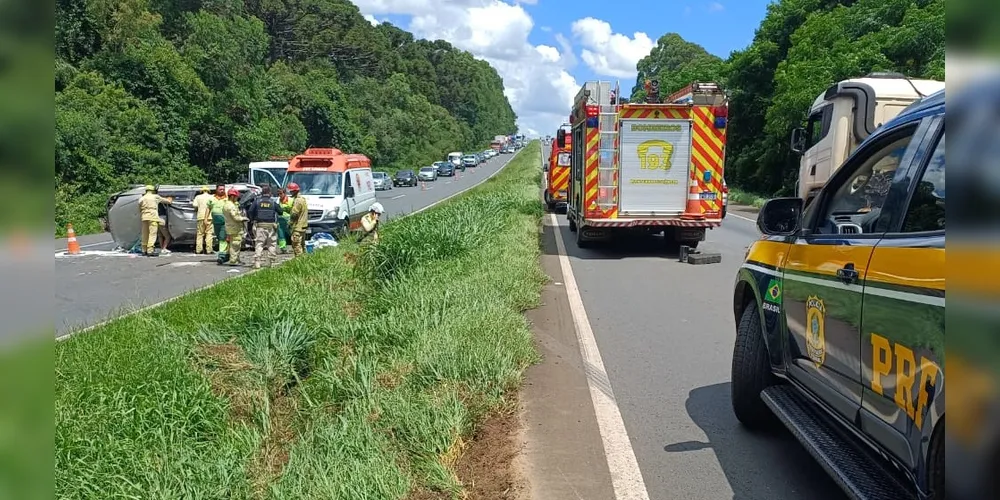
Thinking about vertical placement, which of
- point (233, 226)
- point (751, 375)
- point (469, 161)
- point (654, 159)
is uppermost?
point (469, 161)

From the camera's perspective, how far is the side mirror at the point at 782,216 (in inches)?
162

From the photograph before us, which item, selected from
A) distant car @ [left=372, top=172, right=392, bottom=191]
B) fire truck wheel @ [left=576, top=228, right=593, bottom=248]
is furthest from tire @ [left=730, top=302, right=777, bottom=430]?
distant car @ [left=372, top=172, right=392, bottom=191]

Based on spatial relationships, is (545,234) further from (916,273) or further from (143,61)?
(143,61)

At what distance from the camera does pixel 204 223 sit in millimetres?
15859

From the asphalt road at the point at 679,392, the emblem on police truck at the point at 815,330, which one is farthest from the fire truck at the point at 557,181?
the emblem on police truck at the point at 815,330

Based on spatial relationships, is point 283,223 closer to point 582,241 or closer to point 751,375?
point 582,241

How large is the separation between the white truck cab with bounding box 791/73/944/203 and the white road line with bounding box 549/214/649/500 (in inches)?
238

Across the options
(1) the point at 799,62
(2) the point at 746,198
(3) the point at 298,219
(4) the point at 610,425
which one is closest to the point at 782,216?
(4) the point at 610,425

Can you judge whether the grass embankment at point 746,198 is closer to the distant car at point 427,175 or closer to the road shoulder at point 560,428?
the distant car at point 427,175

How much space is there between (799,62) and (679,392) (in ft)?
83.7

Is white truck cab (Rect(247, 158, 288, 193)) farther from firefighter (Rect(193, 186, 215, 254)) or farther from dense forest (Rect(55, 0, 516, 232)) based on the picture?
firefighter (Rect(193, 186, 215, 254))

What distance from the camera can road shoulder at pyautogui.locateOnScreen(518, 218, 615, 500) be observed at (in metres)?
3.97

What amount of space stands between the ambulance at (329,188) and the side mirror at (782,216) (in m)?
14.4
